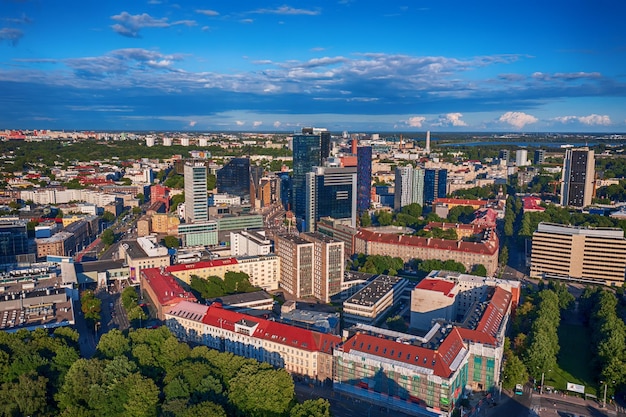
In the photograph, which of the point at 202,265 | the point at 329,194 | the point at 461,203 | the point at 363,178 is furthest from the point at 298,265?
the point at 461,203

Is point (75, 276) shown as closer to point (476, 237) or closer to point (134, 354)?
point (134, 354)

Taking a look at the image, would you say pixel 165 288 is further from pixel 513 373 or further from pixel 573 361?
pixel 573 361

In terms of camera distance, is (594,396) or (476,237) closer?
(594,396)

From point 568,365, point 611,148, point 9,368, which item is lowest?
point 568,365

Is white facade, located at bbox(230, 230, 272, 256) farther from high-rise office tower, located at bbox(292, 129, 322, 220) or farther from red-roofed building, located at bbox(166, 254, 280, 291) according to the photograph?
high-rise office tower, located at bbox(292, 129, 322, 220)

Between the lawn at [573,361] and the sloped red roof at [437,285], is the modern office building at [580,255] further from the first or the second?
the sloped red roof at [437,285]

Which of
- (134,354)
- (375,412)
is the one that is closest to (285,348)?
(375,412)
